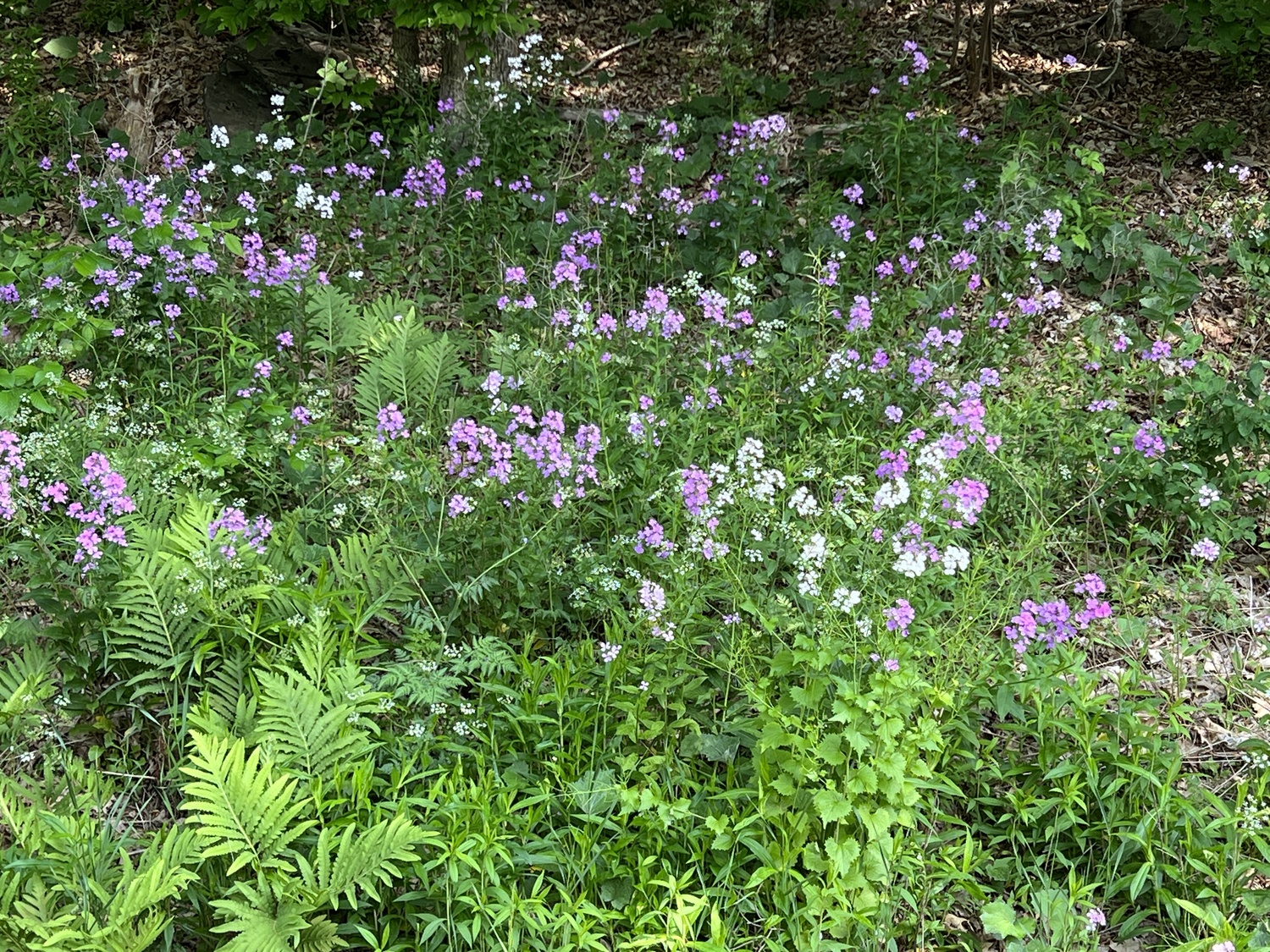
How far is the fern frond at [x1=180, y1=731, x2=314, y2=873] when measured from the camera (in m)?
2.47

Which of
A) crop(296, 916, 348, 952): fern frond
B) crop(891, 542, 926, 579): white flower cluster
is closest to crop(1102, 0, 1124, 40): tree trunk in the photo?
crop(891, 542, 926, 579): white flower cluster

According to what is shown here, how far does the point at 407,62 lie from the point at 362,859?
5483 millimetres

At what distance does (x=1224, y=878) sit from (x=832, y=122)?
5.28 metres

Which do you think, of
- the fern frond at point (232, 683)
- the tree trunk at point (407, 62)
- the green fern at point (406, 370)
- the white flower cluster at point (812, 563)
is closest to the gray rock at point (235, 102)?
the tree trunk at point (407, 62)

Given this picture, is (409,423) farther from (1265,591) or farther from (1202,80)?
(1202,80)

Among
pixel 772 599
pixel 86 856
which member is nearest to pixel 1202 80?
pixel 772 599

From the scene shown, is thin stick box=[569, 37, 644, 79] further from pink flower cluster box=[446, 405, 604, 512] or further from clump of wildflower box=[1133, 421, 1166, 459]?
clump of wildflower box=[1133, 421, 1166, 459]

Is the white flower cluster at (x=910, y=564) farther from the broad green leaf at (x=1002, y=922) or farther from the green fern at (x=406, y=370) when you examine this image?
Answer: the green fern at (x=406, y=370)

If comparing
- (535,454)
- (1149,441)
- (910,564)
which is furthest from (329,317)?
(1149,441)

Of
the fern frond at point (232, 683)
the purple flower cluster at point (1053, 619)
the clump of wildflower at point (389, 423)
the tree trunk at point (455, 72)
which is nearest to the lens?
the purple flower cluster at point (1053, 619)

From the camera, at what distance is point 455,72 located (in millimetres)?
6230

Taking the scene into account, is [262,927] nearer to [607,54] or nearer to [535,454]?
[535,454]

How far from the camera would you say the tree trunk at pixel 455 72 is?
6164mm

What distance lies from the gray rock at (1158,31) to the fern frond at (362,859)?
7.18 metres
